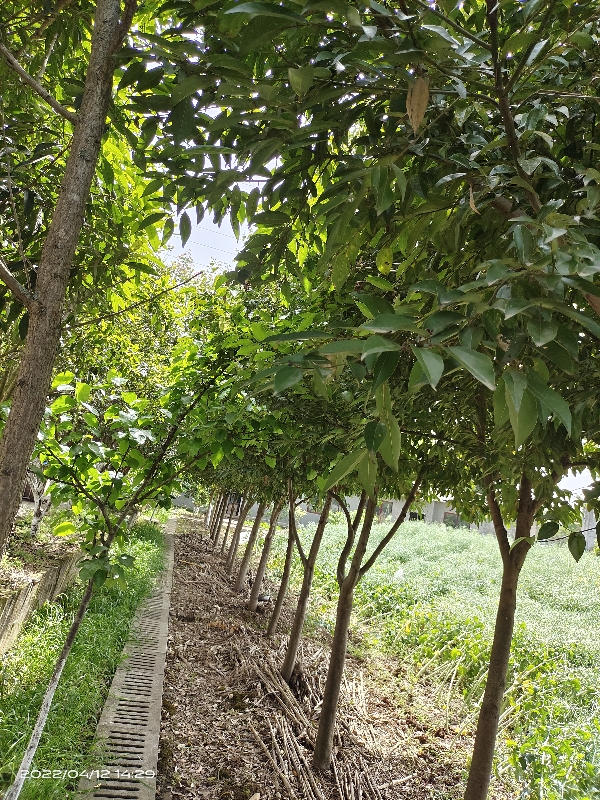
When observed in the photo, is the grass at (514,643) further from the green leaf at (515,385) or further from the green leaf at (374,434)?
the green leaf at (515,385)

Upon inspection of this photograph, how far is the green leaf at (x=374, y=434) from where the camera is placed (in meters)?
0.85

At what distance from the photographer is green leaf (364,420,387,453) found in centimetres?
85

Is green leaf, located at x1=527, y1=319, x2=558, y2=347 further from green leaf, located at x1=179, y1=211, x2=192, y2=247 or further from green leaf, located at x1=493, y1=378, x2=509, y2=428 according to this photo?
green leaf, located at x1=179, y1=211, x2=192, y2=247

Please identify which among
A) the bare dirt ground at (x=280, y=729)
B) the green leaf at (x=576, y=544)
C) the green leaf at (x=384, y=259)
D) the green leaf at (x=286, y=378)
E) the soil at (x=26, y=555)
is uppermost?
the green leaf at (x=384, y=259)

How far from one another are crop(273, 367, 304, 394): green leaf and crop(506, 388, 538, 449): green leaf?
0.27m

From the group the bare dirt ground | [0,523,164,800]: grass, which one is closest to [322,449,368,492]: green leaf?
[0,523,164,800]: grass

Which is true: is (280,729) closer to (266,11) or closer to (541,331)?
(541,331)

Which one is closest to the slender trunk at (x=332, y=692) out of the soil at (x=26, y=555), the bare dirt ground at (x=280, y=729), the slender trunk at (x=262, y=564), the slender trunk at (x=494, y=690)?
the bare dirt ground at (x=280, y=729)

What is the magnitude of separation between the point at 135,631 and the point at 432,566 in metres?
9.05

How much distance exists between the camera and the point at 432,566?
13.4 metres

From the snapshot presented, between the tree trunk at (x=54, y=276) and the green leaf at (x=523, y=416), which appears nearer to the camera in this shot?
the green leaf at (x=523, y=416)

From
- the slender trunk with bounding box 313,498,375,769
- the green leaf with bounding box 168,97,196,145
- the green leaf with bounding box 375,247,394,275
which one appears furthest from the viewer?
the slender trunk with bounding box 313,498,375,769

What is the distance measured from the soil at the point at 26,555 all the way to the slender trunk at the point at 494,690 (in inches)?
124

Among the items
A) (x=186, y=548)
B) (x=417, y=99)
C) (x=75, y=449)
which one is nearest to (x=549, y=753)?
(x=75, y=449)
